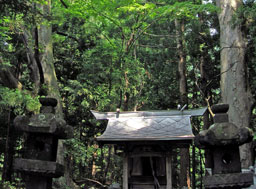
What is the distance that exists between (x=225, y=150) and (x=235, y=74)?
438cm

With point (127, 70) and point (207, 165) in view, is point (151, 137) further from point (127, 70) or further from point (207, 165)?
point (127, 70)

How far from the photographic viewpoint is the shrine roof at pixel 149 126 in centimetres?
742

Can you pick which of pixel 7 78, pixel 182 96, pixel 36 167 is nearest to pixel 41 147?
pixel 36 167

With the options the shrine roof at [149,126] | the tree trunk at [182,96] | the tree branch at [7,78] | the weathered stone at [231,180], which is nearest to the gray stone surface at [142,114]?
the shrine roof at [149,126]

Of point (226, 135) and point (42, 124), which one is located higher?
point (42, 124)

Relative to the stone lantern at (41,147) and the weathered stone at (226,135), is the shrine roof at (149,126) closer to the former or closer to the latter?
the weathered stone at (226,135)

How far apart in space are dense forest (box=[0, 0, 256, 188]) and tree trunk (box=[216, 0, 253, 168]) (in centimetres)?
3

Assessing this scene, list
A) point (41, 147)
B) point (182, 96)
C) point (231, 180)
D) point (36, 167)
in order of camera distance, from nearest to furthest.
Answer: point (231, 180)
point (36, 167)
point (41, 147)
point (182, 96)

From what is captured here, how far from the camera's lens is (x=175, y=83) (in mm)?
17109

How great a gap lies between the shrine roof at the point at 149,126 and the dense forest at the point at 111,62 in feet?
4.69

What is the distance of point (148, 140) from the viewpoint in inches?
293

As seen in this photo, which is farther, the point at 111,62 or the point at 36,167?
the point at 111,62

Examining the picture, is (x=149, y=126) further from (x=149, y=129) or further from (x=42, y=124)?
(x=42, y=124)

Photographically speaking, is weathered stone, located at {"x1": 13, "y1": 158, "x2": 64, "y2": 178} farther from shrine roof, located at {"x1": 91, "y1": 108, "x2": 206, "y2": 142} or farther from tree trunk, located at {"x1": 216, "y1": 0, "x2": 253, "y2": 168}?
tree trunk, located at {"x1": 216, "y1": 0, "x2": 253, "y2": 168}
